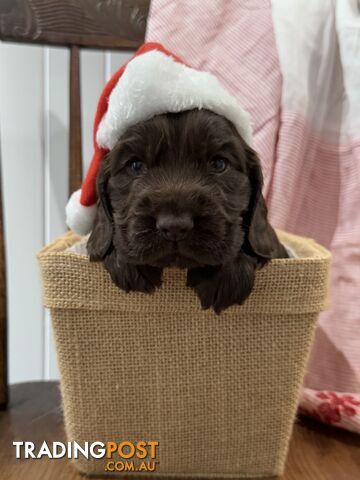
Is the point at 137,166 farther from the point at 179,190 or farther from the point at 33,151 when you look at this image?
the point at 33,151

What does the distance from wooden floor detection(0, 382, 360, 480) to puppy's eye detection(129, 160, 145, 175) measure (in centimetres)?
44

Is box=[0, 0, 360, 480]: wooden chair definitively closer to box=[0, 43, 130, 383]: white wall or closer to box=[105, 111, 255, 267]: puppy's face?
box=[0, 43, 130, 383]: white wall

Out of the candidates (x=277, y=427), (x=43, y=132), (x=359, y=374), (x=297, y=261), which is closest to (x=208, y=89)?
(x=297, y=261)

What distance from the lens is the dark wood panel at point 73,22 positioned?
1.08 metres

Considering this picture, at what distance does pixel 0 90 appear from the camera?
1.36 meters

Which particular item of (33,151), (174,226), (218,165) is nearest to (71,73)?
(33,151)

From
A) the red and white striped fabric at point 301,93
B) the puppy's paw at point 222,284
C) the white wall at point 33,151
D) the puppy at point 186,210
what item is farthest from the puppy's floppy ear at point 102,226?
the white wall at point 33,151

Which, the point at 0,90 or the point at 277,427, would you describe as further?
the point at 0,90

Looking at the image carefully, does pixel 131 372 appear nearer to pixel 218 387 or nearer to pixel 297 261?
pixel 218 387

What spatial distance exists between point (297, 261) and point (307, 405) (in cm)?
38

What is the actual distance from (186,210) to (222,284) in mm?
111

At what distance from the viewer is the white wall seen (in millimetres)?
1357

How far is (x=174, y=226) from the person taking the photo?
0.60m

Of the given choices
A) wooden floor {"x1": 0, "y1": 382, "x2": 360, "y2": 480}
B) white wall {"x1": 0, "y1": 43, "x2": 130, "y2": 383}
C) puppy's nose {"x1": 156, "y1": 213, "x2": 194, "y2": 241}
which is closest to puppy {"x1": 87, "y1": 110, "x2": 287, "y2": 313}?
puppy's nose {"x1": 156, "y1": 213, "x2": 194, "y2": 241}
